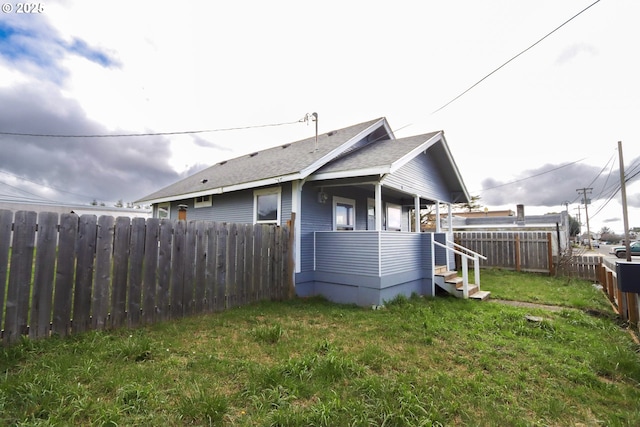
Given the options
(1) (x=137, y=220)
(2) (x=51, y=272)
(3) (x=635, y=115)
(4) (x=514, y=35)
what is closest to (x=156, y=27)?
(1) (x=137, y=220)

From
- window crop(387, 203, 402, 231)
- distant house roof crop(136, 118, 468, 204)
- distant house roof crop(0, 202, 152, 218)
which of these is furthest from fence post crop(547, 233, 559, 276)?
distant house roof crop(0, 202, 152, 218)

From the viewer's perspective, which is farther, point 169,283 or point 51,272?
point 169,283

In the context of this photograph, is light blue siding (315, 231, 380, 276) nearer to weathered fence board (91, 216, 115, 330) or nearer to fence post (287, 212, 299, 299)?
fence post (287, 212, 299, 299)

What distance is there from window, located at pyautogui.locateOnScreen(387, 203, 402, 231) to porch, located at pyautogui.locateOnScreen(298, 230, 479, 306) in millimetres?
2307

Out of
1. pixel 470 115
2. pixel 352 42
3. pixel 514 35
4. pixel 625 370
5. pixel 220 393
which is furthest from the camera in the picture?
pixel 470 115

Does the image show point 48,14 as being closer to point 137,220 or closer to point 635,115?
point 137,220

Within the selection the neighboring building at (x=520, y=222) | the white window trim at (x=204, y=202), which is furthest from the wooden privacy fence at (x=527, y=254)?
the neighboring building at (x=520, y=222)

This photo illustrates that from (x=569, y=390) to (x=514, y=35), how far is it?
264 inches

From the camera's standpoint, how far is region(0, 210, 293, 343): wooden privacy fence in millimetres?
3480

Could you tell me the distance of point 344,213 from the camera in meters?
8.59

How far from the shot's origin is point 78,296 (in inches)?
152

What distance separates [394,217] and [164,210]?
36.3 ft

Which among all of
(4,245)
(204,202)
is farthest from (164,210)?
(4,245)

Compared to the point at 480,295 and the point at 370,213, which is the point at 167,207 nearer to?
the point at 370,213
